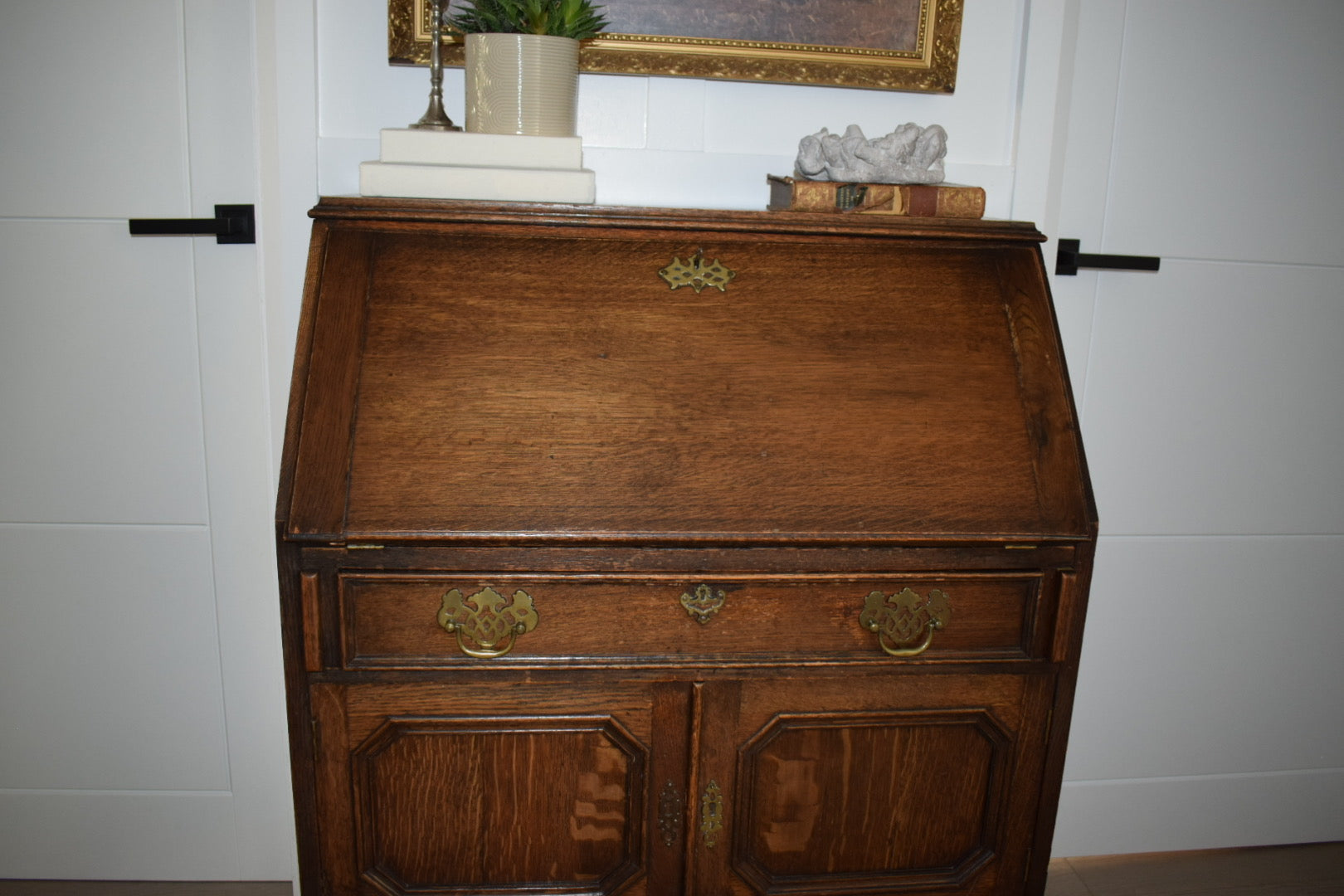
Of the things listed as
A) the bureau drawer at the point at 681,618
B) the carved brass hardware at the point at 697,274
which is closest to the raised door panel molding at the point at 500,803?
the bureau drawer at the point at 681,618

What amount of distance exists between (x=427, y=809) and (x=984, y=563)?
32.0 inches

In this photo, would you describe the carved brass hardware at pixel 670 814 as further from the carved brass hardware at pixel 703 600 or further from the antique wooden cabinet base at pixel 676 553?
the carved brass hardware at pixel 703 600

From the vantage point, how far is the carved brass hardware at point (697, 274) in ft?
4.14

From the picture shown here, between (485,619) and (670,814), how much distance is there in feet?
1.28

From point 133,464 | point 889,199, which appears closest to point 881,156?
point 889,199

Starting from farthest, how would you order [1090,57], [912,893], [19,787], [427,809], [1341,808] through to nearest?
[1341,808]
[19,787]
[1090,57]
[912,893]
[427,809]

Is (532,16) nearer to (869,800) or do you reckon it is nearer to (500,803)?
(500,803)

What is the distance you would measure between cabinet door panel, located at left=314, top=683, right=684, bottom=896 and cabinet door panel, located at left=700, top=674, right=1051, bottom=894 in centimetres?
14

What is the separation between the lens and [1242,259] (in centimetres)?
183

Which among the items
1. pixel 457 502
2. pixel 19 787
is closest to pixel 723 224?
pixel 457 502

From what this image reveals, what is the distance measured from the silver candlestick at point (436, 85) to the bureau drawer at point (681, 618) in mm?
707

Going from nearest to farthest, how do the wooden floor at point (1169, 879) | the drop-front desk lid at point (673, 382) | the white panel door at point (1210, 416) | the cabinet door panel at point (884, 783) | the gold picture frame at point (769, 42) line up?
1. the drop-front desk lid at point (673, 382)
2. the cabinet door panel at point (884, 783)
3. the gold picture frame at point (769, 42)
4. the white panel door at point (1210, 416)
5. the wooden floor at point (1169, 879)

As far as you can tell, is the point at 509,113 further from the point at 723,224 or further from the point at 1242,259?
the point at 1242,259

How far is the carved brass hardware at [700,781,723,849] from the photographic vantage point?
48.9 inches
